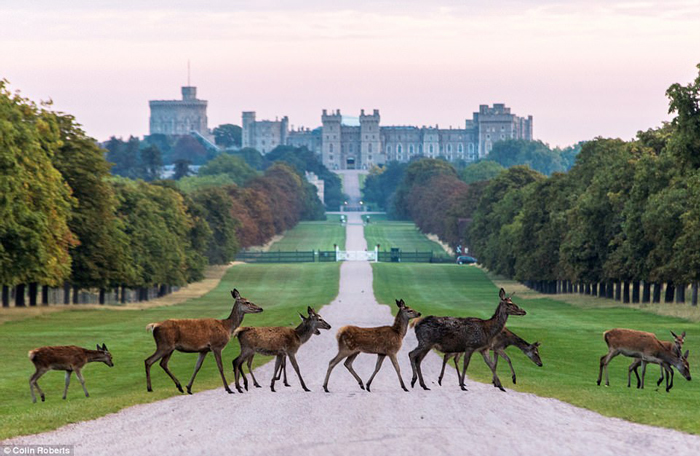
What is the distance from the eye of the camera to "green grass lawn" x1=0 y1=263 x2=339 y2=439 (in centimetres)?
2528

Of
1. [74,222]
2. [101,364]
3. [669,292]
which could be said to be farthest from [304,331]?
[669,292]

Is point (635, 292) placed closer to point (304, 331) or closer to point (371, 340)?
point (371, 340)

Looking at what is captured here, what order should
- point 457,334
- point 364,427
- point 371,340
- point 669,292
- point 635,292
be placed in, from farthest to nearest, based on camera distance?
point 635,292 → point 669,292 → point 457,334 → point 371,340 → point 364,427

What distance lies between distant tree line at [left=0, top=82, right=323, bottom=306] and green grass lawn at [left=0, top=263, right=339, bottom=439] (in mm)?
3224

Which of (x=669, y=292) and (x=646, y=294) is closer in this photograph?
(x=669, y=292)

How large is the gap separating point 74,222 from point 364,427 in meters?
60.9

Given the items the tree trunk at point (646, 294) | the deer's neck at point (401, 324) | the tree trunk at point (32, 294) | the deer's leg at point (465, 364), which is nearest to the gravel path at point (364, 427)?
the deer's leg at point (465, 364)

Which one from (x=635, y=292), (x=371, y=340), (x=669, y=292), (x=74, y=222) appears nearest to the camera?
(x=371, y=340)

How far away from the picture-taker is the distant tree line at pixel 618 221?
69500mm

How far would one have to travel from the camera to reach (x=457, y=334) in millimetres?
26984

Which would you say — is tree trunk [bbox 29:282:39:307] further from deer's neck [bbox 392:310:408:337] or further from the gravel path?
deer's neck [bbox 392:310:408:337]

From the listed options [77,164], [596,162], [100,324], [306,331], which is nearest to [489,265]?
[596,162]

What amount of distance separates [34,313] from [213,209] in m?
72.6

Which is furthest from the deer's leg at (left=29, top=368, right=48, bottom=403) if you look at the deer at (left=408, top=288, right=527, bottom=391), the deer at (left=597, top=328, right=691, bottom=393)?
the deer at (left=597, top=328, right=691, bottom=393)
